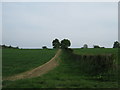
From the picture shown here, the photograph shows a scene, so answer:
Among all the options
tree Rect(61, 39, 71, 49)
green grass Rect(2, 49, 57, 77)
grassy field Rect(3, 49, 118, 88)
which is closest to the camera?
grassy field Rect(3, 49, 118, 88)

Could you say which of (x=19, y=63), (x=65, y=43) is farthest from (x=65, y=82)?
(x=65, y=43)

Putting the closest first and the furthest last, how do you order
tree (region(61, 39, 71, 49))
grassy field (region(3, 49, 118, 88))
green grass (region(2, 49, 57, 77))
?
grassy field (region(3, 49, 118, 88)) < green grass (region(2, 49, 57, 77)) < tree (region(61, 39, 71, 49))

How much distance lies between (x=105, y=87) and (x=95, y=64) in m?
6.99

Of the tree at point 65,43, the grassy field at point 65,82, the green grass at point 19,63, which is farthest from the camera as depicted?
the tree at point 65,43

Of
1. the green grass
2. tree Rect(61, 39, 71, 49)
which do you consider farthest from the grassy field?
tree Rect(61, 39, 71, 49)

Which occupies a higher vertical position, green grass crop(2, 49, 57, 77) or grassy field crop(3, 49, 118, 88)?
grassy field crop(3, 49, 118, 88)

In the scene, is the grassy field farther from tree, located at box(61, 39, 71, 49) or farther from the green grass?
tree, located at box(61, 39, 71, 49)

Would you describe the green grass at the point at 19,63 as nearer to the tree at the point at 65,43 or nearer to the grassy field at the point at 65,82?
the grassy field at the point at 65,82

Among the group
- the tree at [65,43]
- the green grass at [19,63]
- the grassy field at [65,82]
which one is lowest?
the green grass at [19,63]

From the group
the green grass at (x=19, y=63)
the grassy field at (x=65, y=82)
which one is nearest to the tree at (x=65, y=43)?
the green grass at (x=19, y=63)

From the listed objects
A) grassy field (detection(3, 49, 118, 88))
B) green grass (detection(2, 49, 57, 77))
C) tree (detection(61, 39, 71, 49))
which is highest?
tree (detection(61, 39, 71, 49))

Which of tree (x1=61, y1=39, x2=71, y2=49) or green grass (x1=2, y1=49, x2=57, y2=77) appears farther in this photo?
tree (x1=61, y1=39, x2=71, y2=49)

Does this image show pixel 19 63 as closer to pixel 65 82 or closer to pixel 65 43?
pixel 65 82

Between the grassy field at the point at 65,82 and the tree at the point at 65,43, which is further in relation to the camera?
the tree at the point at 65,43
